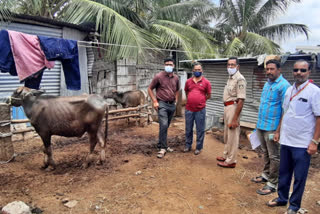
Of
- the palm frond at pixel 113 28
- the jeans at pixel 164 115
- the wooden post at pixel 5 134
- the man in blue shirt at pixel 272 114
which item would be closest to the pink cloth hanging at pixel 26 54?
the wooden post at pixel 5 134

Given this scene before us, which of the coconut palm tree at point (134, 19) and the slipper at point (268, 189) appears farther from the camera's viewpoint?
Result: the coconut palm tree at point (134, 19)

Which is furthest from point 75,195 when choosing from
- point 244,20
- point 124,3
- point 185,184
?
point 244,20

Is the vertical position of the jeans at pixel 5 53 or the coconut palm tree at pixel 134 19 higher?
the coconut palm tree at pixel 134 19

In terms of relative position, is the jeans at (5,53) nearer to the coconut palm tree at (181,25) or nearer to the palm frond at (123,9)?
the palm frond at (123,9)

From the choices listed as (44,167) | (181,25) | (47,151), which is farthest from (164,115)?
(181,25)

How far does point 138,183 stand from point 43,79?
502cm

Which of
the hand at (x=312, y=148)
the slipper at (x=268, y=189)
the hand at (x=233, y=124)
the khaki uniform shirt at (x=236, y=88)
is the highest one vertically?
the khaki uniform shirt at (x=236, y=88)

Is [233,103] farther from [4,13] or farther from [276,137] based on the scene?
[4,13]

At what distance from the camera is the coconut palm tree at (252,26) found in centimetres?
1247

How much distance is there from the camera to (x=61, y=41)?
5.08 meters

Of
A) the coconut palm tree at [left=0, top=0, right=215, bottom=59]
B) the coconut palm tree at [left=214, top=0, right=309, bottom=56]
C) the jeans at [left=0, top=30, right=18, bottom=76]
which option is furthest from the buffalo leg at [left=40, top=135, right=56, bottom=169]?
the coconut palm tree at [left=214, top=0, right=309, bottom=56]

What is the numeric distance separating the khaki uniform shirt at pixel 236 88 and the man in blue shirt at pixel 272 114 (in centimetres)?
52

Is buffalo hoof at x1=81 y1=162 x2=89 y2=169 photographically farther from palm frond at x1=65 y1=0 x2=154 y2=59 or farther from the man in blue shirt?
palm frond at x1=65 y1=0 x2=154 y2=59

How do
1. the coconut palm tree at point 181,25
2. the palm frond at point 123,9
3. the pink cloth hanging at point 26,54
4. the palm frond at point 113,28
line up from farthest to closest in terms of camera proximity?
the coconut palm tree at point 181,25 < the palm frond at point 123,9 < the palm frond at point 113,28 < the pink cloth hanging at point 26,54
